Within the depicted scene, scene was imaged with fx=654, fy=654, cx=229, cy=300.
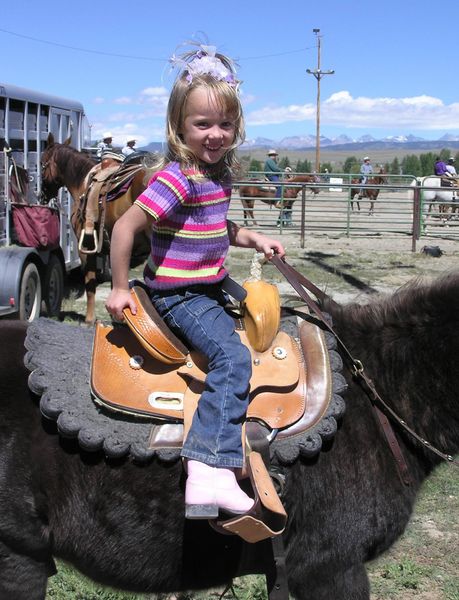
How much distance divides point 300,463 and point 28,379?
37.8 inches

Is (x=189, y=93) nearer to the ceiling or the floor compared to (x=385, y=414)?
nearer to the ceiling

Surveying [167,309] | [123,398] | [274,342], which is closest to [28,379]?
[123,398]

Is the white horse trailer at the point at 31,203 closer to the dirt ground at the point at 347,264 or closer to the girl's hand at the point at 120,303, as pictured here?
the dirt ground at the point at 347,264

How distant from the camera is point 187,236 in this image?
2258 millimetres

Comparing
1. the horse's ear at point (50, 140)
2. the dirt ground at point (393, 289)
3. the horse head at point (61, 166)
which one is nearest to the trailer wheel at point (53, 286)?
the dirt ground at point (393, 289)

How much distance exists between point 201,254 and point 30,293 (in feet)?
18.4

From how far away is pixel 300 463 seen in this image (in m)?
2.19

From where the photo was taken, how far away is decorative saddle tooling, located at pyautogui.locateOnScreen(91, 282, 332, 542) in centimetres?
214

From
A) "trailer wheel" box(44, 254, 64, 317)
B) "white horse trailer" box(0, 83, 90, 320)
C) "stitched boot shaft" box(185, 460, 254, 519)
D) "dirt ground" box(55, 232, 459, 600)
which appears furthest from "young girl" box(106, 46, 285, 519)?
Result: "trailer wheel" box(44, 254, 64, 317)

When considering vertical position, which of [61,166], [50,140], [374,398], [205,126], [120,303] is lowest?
[374,398]

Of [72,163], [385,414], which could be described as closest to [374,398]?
[385,414]

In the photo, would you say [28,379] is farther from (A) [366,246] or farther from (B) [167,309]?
(A) [366,246]

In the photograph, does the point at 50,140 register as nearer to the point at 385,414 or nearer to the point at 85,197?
the point at 85,197

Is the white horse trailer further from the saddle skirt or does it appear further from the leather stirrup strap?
the leather stirrup strap
